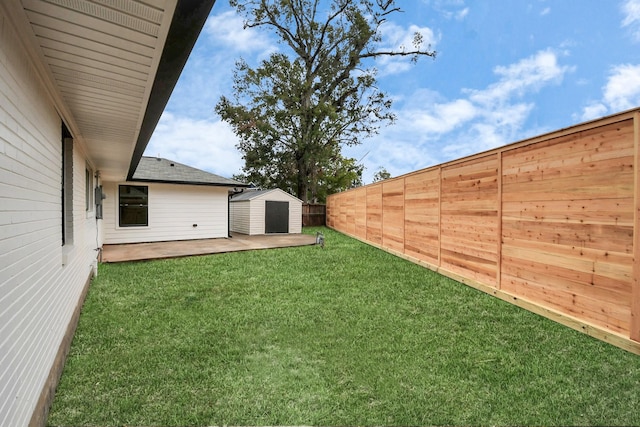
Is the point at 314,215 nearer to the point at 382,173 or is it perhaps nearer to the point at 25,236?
the point at 25,236

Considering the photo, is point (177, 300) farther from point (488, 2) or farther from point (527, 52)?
point (488, 2)

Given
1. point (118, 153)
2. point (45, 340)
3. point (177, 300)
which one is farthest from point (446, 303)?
point (118, 153)

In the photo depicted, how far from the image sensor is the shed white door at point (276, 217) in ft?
47.4

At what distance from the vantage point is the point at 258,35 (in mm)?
20062

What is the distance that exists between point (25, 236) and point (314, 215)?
55.0ft

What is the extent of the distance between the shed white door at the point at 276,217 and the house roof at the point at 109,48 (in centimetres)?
1105

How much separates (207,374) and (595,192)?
420cm

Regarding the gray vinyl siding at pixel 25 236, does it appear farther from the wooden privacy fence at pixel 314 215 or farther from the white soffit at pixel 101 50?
the wooden privacy fence at pixel 314 215

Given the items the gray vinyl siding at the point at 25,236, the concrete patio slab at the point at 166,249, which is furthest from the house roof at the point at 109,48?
the concrete patio slab at the point at 166,249

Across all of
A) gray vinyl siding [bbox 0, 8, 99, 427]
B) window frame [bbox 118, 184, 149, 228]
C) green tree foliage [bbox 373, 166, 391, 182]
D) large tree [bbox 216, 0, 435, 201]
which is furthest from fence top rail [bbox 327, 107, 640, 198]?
green tree foliage [bbox 373, 166, 391, 182]

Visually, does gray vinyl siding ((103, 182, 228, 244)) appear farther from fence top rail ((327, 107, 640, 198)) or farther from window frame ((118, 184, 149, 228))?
fence top rail ((327, 107, 640, 198))

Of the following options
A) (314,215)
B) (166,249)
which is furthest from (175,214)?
(314,215)

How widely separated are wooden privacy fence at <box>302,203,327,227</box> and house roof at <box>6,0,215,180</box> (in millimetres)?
15236

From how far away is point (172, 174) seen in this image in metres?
11.6
